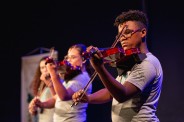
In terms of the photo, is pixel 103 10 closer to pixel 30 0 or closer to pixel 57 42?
pixel 57 42

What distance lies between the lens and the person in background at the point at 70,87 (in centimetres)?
299

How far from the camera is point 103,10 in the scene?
3699mm

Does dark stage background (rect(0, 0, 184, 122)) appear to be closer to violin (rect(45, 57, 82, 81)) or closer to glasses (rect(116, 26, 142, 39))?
violin (rect(45, 57, 82, 81))

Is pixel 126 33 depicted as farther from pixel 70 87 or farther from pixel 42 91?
pixel 42 91

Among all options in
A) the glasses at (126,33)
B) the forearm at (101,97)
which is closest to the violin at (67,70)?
the forearm at (101,97)

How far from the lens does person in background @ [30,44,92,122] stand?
9.80ft

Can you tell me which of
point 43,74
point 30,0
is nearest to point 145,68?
point 43,74

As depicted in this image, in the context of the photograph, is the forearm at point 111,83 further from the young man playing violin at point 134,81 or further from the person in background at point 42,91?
the person in background at point 42,91

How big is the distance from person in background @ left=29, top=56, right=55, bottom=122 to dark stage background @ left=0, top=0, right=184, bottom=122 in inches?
14.5

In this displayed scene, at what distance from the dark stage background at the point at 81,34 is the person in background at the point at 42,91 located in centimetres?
37

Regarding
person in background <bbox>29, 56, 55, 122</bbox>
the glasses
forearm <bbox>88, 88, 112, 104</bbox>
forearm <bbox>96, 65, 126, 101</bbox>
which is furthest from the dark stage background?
forearm <bbox>96, 65, 126, 101</bbox>

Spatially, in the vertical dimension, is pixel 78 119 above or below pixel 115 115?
below

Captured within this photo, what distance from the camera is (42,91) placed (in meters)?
3.89
